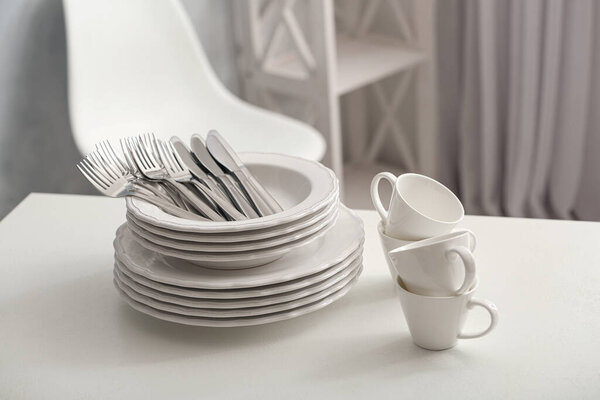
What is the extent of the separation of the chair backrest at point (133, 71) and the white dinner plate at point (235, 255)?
1055mm

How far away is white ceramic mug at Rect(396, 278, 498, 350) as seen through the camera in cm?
88

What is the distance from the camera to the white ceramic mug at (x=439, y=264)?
0.86m

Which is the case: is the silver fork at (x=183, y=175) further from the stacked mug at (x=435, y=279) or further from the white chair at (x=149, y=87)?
the white chair at (x=149, y=87)

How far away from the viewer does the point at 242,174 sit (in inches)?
43.2

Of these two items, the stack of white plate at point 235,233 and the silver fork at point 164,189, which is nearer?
the stack of white plate at point 235,233

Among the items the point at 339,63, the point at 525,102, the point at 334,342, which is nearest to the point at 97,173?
the point at 334,342

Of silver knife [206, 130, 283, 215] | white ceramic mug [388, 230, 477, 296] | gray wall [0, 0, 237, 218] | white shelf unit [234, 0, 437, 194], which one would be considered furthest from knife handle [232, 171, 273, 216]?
white shelf unit [234, 0, 437, 194]

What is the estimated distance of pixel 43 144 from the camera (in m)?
2.22

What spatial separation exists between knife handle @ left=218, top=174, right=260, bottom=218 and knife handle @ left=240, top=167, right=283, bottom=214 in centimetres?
2

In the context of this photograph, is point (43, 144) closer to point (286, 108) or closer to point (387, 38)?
point (286, 108)

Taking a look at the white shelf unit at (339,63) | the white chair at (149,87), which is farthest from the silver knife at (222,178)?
the white shelf unit at (339,63)

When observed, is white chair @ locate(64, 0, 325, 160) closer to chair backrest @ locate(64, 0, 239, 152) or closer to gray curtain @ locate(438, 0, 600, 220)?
chair backrest @ locate(64, 0, 239, 152)

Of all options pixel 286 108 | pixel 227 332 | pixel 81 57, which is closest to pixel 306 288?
pixel 227 332

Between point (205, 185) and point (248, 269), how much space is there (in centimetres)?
14
